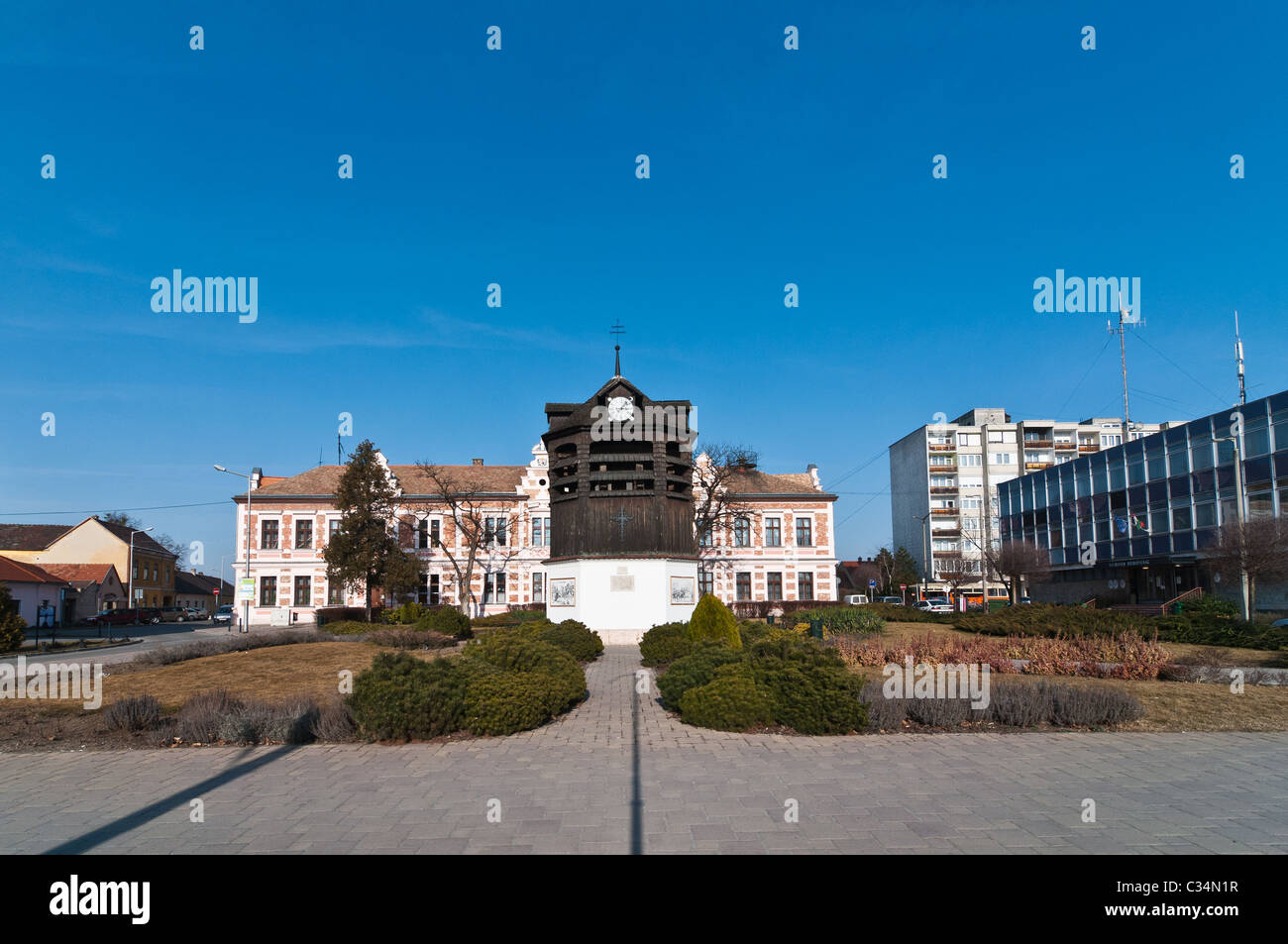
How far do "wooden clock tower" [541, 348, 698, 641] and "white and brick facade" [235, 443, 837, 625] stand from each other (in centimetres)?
1996

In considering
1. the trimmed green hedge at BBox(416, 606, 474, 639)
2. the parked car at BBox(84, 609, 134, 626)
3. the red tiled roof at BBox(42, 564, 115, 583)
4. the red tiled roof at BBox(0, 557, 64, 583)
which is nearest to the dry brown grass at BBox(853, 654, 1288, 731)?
the trimmed green hedge at BBox(416, 606, 474, 639)

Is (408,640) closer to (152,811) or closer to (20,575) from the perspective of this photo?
(152,811)

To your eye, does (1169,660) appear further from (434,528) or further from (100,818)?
(434,528)

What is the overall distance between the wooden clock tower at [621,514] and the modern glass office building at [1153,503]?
23.2 meters

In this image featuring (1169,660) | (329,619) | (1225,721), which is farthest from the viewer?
(329,619)

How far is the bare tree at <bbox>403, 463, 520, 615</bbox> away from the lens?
48750 millimetres

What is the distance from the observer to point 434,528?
164 ft

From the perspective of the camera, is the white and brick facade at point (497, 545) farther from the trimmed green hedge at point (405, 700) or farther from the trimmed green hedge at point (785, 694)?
the trimmed green hedge at point (785, 694)

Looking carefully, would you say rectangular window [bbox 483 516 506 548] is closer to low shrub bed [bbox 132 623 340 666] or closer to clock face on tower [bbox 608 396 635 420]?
low shrub bed [bbox 132 623 340 666]

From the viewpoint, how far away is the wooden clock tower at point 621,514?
91.6ft

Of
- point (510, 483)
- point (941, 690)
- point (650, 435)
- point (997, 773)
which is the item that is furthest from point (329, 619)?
point (997, 773)
